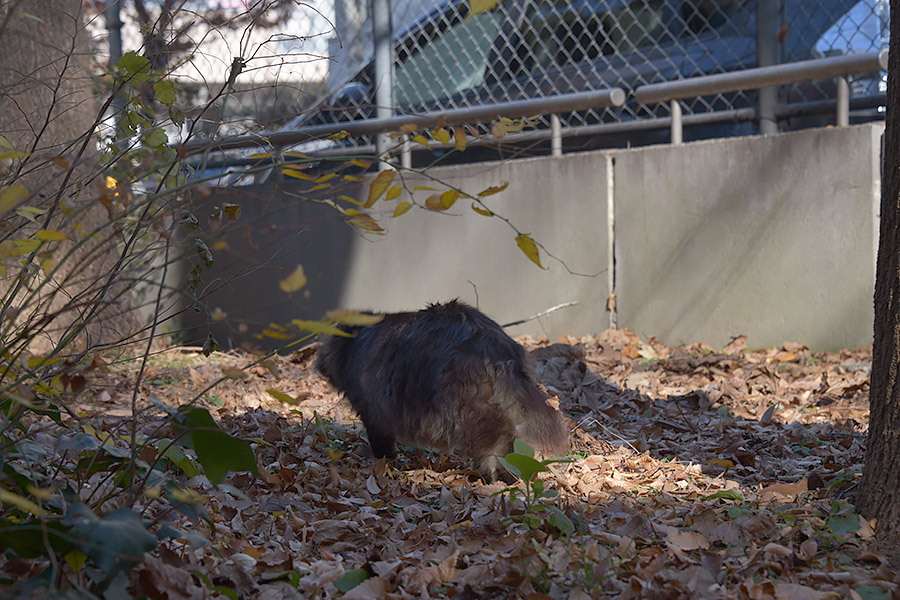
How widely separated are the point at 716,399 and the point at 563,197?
2.14 metres

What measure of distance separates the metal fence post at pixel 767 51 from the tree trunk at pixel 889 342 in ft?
10.6

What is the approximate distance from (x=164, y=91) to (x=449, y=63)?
15.1 feet

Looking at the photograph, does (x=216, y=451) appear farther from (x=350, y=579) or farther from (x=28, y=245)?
(x=28, y=245)

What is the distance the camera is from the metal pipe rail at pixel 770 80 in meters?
4.69

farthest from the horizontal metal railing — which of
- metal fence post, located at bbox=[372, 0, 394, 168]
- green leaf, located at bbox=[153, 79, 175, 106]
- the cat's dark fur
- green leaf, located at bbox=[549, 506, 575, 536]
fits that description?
green leaf, located at bbox=[549, 506, 575, 536]

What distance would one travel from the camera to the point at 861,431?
3.52 meters

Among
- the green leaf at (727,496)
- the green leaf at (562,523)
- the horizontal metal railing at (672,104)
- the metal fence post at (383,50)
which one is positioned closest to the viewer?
the green leaf at (562,523)

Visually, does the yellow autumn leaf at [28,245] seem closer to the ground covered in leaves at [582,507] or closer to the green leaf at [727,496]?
the ground covered in leaves at [582,507]

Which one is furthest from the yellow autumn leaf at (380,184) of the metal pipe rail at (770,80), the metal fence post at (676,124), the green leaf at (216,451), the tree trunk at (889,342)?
the metal fence post at (676,124)

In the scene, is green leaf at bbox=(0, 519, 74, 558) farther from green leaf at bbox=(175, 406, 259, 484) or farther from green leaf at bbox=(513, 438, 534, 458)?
green leaf at bbox=(513, 438, 534, 458)

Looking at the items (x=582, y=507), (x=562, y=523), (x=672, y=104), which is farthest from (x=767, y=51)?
(x=562, y=523)

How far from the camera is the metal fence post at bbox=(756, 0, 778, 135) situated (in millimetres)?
5387

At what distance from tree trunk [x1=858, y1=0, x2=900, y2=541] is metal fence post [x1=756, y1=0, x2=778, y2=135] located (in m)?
3.24

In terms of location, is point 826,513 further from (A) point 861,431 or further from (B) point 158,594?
(B) point 158,594
